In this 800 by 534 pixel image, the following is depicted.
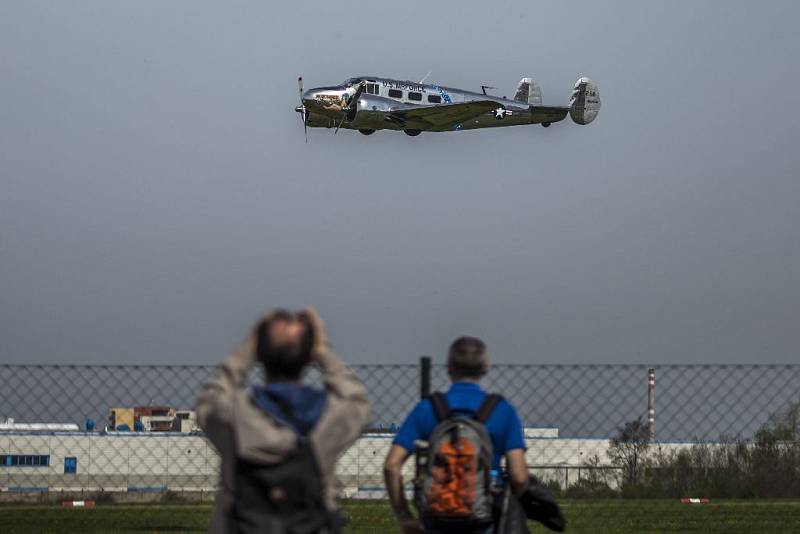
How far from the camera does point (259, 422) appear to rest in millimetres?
4688

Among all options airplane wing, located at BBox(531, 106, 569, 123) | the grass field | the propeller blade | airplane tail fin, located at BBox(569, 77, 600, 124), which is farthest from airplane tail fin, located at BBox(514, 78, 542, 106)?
the grass field

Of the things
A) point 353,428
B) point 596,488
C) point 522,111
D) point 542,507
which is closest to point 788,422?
point 596,488

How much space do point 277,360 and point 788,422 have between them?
31.6 ft

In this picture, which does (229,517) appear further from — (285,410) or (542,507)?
(542,507)

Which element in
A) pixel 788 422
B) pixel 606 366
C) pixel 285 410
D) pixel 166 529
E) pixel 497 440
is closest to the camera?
pixel 285 410

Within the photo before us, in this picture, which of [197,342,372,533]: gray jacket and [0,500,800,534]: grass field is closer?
[197,342,372,533]: gray jacket

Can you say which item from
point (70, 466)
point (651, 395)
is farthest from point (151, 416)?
point (651, 395)

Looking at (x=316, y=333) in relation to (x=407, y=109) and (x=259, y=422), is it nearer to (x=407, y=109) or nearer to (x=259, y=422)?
(x=259, y=422)

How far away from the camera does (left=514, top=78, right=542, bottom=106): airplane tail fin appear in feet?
228

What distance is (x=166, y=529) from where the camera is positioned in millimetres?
16781

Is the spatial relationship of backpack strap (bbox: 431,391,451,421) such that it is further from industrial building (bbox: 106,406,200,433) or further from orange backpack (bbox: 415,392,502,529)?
industrial building (bbox: 106,406,200,433)

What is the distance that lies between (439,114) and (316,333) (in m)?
45.8

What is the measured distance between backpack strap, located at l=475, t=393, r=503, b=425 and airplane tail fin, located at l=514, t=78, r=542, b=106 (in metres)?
63.8

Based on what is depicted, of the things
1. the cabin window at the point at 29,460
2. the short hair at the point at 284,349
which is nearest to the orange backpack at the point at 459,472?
the short hair at the point at 284,349
